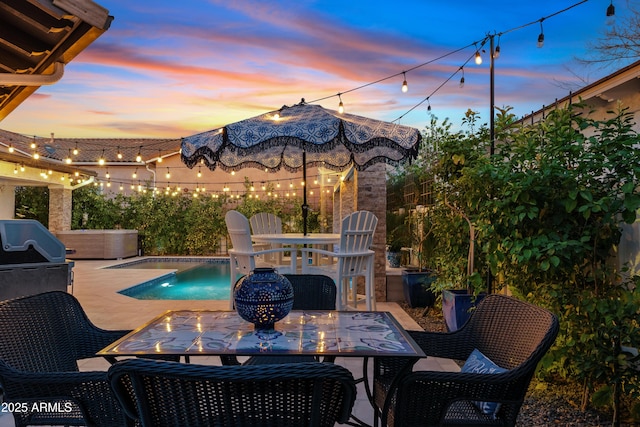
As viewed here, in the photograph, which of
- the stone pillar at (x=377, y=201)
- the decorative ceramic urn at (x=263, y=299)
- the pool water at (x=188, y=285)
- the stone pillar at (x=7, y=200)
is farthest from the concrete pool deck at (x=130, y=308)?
the stone pillar at (x=7, y=200)

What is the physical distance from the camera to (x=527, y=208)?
109 inches

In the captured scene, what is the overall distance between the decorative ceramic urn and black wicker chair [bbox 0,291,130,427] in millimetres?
550

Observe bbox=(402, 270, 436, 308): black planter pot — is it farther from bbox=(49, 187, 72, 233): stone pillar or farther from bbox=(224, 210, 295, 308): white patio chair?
bbox=(49, 187, 72, 233): stone pillar

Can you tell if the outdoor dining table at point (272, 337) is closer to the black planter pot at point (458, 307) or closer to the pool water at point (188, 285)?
the black planter pot at point (458, 307)

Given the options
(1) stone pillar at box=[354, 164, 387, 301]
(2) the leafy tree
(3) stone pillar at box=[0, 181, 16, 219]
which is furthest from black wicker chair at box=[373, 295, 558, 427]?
(3) stone pillar at box=[0, 181, 16, 219]

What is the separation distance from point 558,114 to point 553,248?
87cm

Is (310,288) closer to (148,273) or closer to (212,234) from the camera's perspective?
(148,273)

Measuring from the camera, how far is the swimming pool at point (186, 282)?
8172 millimetres

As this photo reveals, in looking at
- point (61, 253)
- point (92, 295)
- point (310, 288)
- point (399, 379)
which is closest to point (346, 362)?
point (310, 288)

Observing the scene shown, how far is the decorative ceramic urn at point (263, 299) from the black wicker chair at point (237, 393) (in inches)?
30.3

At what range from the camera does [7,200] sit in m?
12.9

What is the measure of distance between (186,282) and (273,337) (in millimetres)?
8411

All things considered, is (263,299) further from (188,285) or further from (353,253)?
(188,285)

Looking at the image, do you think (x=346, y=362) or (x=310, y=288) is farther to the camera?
(x=346, y=362)
